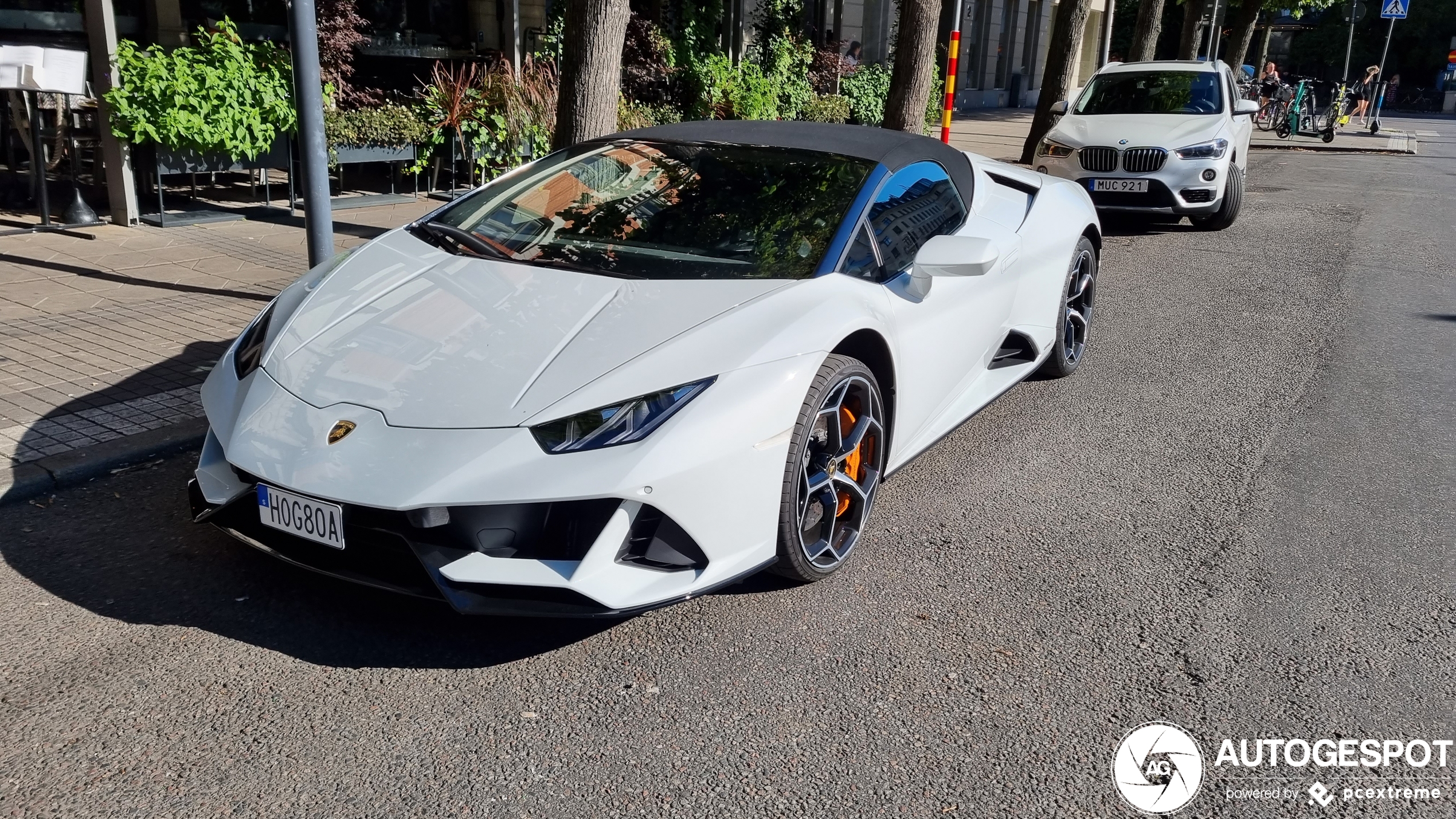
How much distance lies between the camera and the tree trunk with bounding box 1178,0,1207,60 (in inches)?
981

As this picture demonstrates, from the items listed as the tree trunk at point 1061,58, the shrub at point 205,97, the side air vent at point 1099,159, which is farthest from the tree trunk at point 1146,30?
the shrub at point 205,97

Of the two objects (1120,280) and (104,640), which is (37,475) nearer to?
(104,640)

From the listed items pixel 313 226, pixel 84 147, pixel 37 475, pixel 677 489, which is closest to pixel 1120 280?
pixel 313 226

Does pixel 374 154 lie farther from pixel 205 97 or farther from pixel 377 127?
pixel 205 97

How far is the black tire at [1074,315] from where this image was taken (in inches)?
223

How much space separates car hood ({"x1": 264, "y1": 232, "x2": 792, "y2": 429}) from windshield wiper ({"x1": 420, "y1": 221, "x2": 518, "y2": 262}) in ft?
0.31

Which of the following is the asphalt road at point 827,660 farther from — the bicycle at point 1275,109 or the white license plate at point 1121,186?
the bicycle at point 1275,109

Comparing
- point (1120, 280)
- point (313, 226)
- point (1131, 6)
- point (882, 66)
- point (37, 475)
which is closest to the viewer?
point (37, 475)

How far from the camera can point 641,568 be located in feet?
9.75

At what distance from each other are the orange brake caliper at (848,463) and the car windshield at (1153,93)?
9.25 metres

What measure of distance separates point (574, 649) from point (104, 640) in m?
1.29

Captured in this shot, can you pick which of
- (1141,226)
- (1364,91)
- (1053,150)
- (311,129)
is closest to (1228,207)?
(1141,226)

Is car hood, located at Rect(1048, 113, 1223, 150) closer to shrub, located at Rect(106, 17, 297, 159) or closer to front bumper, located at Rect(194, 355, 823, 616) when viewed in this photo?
shrub, located at Rect(106, 17, 297, 159)

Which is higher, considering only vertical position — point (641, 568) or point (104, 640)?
point (641, 568)
